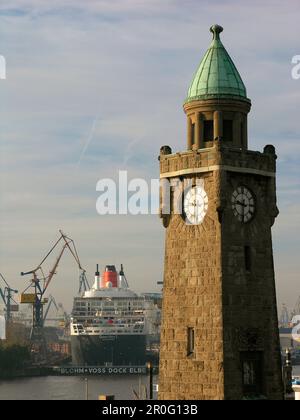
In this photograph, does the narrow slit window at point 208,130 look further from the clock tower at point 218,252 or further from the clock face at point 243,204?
the clock face at point 243,204

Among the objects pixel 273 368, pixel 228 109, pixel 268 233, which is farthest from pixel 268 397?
pixel 228 109

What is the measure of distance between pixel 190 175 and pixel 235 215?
13.0ft

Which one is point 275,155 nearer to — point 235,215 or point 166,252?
point 235,215

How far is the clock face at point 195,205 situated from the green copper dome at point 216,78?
613cm

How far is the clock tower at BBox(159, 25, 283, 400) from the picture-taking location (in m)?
57.2

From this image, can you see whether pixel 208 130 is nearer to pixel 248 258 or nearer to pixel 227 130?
pixel 227 130

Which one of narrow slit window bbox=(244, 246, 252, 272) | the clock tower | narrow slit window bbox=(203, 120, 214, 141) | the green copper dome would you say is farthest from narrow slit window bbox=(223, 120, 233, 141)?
narrow slit window bbox=(244, 246, 252, 272)

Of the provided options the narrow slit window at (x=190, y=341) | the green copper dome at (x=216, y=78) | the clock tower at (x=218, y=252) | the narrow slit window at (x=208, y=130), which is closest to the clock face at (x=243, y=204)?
the clock tower at (x=218, y=252)

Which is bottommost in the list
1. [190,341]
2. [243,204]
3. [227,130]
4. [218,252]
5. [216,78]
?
[190,341]

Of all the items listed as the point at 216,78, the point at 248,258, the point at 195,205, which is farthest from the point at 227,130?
the point at 248,258

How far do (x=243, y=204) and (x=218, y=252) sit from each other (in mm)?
3923

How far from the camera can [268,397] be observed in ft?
191

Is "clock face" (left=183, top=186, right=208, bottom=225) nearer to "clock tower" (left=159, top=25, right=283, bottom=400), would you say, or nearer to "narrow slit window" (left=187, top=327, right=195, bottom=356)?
"clock tower" (left=159, top=25, right=283, bottom=400)

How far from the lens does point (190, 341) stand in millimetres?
58656
